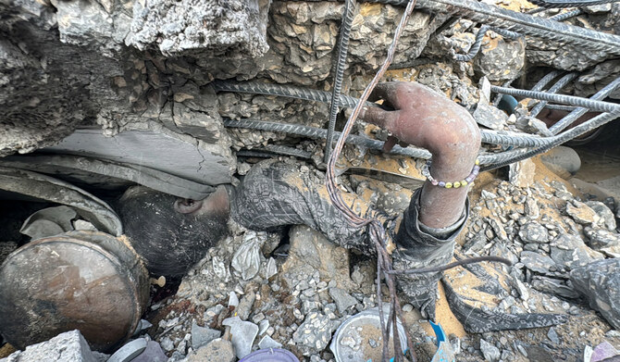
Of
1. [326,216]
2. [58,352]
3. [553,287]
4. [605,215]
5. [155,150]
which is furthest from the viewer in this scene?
[605,215]

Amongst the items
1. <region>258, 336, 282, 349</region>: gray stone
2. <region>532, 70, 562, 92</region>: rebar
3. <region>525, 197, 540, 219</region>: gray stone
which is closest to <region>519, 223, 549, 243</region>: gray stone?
<region>525, 197, 540, 219</region>: gray stone

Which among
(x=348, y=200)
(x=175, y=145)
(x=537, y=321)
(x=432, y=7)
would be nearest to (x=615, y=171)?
(x=537, y=321)

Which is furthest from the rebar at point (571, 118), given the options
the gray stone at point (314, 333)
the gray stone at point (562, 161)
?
the gray stone at point (314, 333)

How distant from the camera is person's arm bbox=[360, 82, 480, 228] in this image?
4.04 ft

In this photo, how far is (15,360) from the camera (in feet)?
4.57

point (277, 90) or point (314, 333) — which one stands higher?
point (277, 90)

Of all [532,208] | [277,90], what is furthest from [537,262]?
[277,90]

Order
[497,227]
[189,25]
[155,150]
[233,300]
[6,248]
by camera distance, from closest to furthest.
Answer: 1. [189,25]
2. [155,150]
3. [233,300]
4. [6,248]
5. [497,227]

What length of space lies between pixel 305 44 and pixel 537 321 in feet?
7.31

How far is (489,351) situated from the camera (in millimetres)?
1856

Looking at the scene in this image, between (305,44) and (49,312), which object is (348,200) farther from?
(49,312)

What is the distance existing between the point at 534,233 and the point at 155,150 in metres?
3.05

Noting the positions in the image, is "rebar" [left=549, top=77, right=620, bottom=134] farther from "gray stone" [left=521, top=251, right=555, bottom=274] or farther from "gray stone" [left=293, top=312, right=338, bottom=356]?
"gray stone" [left=293, top=312, right=338, bottom=356]

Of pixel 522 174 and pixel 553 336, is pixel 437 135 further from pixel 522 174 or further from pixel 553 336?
pixel 522 174
